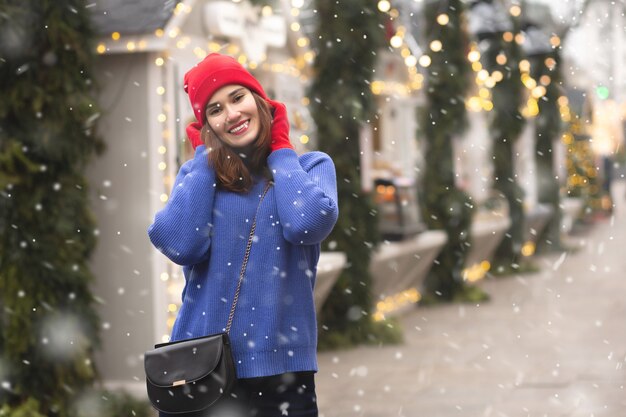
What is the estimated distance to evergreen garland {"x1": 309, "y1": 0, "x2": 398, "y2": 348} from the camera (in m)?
9.39

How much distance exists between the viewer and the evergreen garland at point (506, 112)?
51.3 ft

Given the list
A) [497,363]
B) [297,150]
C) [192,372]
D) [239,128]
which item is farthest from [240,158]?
[297,150]

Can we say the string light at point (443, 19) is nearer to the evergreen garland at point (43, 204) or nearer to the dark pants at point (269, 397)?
the evergreen garland at point (43, 204)

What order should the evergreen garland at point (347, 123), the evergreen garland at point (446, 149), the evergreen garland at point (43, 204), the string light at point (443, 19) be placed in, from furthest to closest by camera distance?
the string light at point (443, 19), the evergreen garland at point (446, 149), the evergreen garland at point (347, 123), the evergreen garland at point (43, 204)

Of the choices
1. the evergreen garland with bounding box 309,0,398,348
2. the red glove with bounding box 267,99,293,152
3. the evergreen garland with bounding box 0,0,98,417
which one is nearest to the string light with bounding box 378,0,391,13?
the evergreen garland with bounding box 309,0,398,348

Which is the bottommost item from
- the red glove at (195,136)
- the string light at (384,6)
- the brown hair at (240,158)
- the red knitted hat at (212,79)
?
the brown hair at (240,158)

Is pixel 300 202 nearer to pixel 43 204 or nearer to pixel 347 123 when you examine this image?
pixel 43 204

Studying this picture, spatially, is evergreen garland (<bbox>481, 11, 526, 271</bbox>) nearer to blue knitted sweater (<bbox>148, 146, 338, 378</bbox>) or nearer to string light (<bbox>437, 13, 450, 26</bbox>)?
string light (<bbox>437, 13, 450, 26</bbox>)

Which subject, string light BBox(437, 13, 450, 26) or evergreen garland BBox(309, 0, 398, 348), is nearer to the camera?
evergreen garland BBox(309, 0, 398, 348)

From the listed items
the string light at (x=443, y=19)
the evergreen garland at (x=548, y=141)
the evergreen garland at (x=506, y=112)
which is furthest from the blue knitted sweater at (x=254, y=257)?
the evergreen garland at (x=548, y=141)

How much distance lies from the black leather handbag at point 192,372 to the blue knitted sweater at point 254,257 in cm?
5

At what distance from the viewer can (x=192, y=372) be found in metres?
2.89

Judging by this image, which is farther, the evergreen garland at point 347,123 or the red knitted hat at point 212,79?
the evergreen garland at point 347,123

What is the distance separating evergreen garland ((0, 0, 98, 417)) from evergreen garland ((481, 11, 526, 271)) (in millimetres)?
10620
